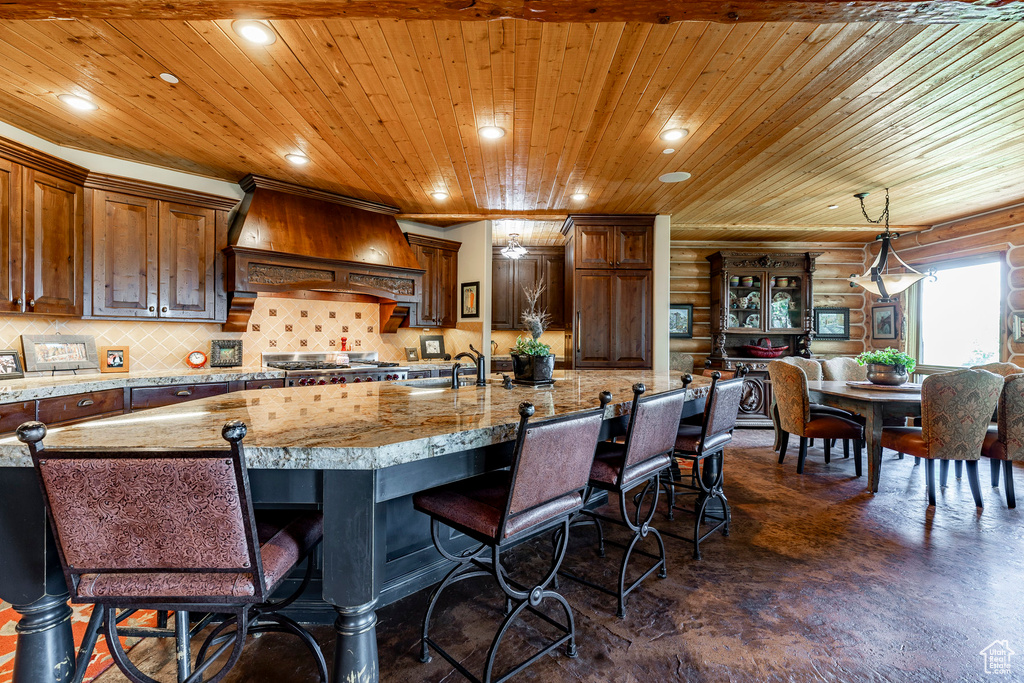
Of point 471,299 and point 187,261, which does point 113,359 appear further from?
point 471,299

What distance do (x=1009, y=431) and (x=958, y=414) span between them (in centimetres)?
44

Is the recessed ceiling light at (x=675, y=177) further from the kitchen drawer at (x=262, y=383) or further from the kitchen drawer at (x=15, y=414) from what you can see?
the kitchen drawer at (x=15, y=414)

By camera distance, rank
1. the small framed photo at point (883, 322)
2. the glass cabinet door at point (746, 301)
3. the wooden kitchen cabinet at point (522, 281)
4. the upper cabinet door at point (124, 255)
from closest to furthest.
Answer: the upper cabinet door at point (124, 255) → the small framed photo at point (883, 322) → the glass cabinet door at point (746, 301) → the wooden kitchen cabinet at point (522, 281)

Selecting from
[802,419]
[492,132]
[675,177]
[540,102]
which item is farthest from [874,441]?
[492,132]

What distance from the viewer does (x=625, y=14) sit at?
1501mm

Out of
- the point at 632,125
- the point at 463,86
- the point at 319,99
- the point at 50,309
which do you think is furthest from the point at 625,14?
the point at 50,309

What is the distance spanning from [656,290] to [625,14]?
3.90 meters

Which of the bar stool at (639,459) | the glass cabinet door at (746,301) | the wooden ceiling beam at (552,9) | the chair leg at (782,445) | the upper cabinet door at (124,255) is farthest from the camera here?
the glass cabinet door at (746,301)

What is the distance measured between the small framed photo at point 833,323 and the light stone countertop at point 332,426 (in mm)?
5900

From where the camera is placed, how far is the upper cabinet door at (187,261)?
140 inches

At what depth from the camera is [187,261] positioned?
3650 millimetres

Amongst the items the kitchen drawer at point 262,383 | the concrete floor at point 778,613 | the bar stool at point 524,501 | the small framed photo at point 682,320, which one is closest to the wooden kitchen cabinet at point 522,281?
the small framed photo at point 682,320

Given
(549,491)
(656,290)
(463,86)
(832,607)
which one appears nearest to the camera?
(549,491)

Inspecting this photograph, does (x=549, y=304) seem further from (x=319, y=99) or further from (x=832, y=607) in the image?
(x=832, y=607)
